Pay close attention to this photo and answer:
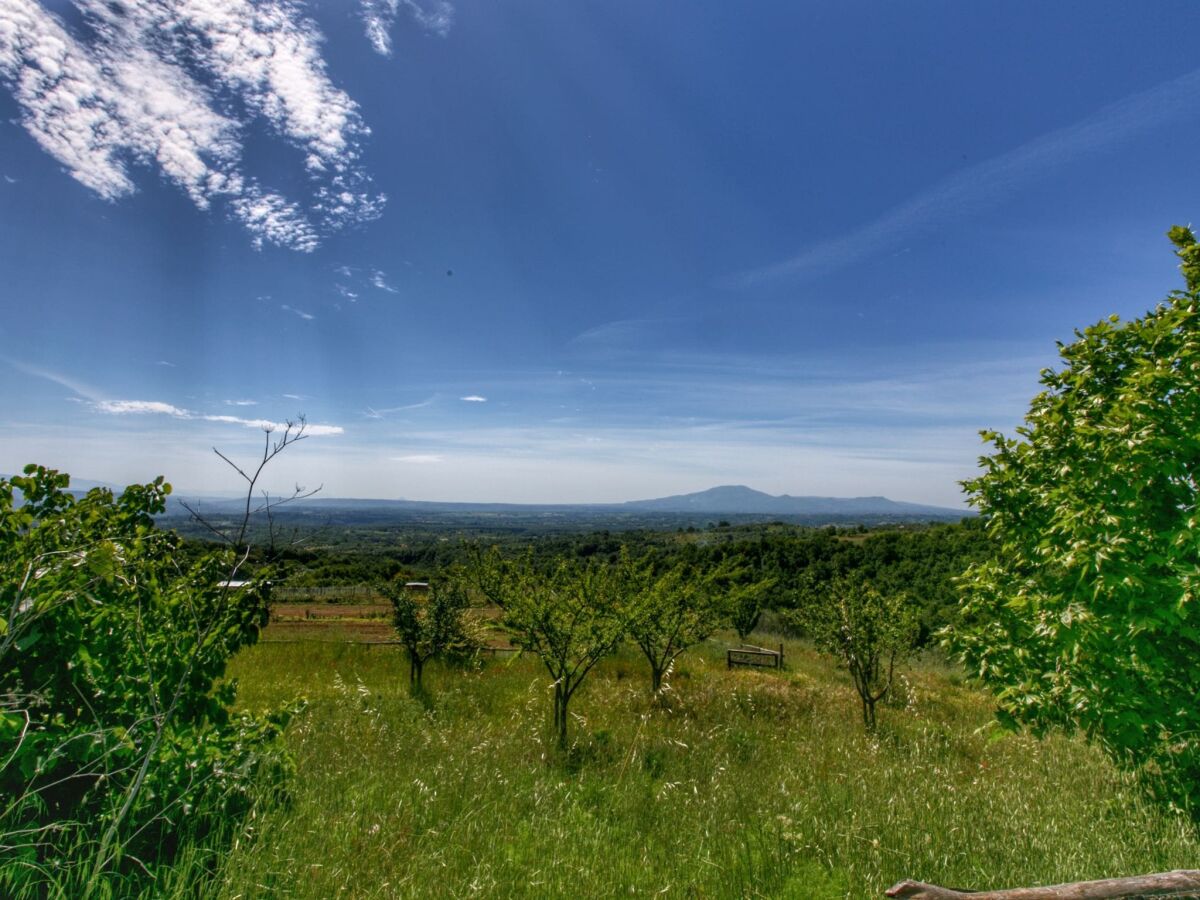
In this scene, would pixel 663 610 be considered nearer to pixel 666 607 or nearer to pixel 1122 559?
pixel 666 607

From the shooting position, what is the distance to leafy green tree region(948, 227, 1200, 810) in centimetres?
452

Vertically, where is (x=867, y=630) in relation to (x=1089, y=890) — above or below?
below

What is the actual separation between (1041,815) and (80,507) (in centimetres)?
Answer: 933

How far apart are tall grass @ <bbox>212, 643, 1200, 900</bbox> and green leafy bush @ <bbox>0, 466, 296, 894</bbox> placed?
0.57m

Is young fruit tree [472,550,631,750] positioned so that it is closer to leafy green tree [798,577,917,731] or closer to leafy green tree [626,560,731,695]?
leafy green tree [626,560,731,695]

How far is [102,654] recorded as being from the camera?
396 centimetres

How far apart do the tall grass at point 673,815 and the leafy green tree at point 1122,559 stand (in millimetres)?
932

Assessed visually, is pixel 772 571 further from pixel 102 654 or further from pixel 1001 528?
pixel 102 654

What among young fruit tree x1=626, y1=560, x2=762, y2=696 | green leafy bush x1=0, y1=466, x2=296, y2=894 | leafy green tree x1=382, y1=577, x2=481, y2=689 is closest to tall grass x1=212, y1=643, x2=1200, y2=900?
green leafy bush x1=0, y1=466, x2=296, y2=894

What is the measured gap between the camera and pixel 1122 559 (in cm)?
454

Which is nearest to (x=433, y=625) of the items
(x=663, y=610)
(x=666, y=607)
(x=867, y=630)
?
(x=663, y=610)

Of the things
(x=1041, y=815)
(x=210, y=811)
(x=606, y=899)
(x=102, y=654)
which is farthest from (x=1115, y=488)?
(x=102, y=654)

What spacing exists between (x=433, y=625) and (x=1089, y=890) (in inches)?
539

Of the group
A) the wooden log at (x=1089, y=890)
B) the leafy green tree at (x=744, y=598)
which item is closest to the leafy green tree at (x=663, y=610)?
the leafy green tree at (x=744, y=598)
